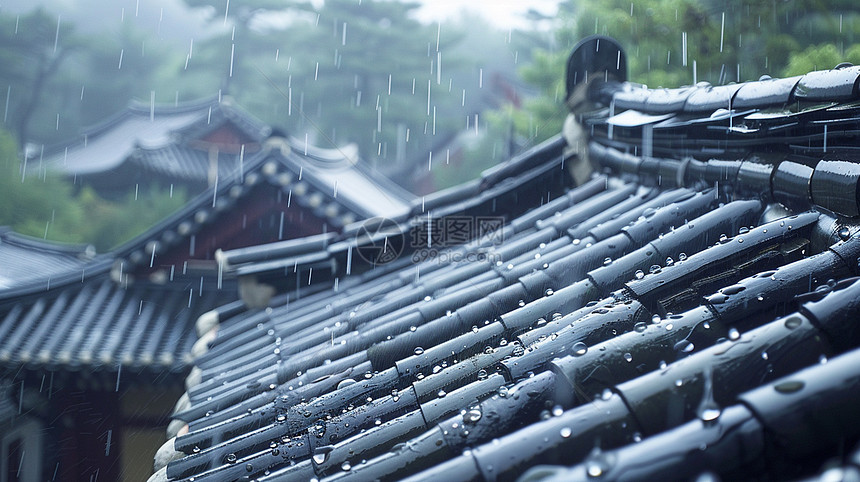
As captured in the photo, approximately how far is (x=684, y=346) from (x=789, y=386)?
0.56 m

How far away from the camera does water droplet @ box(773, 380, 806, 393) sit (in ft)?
4.21

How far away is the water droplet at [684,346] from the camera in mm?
1850

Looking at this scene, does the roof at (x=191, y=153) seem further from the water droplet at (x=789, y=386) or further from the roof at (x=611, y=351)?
the water droplet at (x=789, y=386)

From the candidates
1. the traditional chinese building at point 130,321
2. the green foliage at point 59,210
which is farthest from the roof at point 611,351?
the green foliage at point 59,210

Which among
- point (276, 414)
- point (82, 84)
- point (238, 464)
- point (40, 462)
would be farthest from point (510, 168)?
point (82, 84)

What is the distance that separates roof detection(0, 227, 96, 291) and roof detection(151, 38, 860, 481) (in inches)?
348

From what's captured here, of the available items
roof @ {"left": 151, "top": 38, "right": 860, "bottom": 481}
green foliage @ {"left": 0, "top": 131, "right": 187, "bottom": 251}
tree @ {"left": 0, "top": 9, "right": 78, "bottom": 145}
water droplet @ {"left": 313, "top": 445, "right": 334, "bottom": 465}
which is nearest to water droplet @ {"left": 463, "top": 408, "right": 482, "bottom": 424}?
roof @ {"left": 151, "top": 38, "right": 860, "bottom": 481}

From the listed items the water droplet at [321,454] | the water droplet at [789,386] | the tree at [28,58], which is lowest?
the water droplet at [321,454]

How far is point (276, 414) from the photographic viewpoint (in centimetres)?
274

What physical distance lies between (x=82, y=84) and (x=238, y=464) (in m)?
35.9

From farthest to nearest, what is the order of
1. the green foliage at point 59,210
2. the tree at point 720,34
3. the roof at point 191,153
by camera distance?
the green foliage at point 59,210, the roof at point 191,153, the tree at point 720,34

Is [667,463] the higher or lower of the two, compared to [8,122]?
lower

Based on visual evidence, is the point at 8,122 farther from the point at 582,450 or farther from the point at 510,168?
the point at 582,450

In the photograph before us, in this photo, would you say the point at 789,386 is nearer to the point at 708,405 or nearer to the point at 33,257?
the point at 708,405
